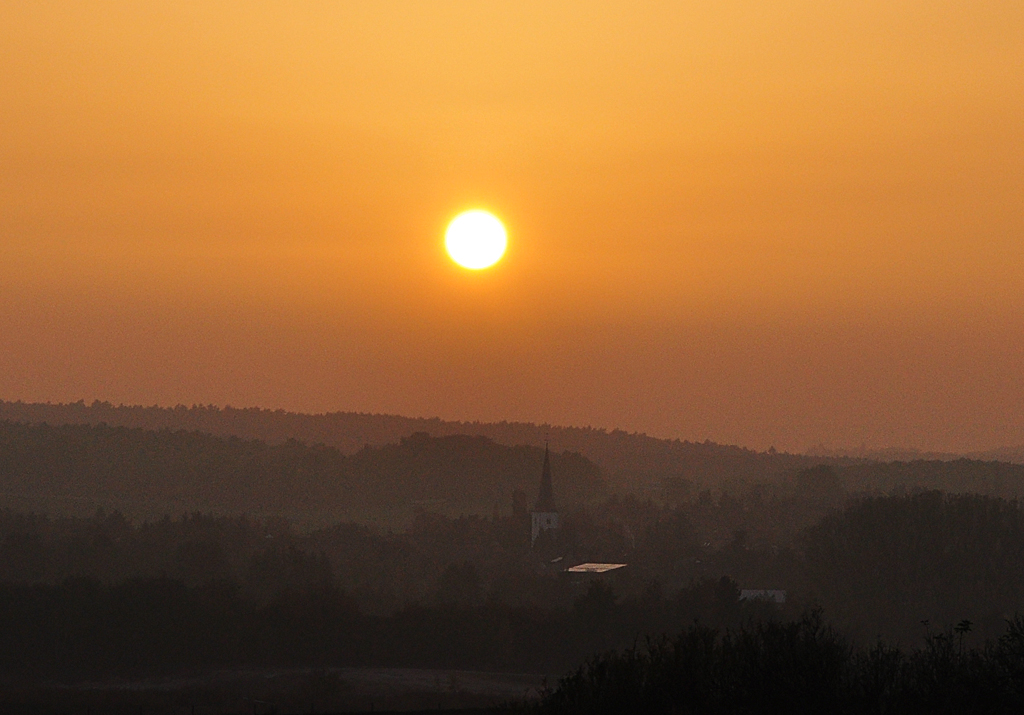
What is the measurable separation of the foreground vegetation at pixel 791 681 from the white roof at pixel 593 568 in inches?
3891

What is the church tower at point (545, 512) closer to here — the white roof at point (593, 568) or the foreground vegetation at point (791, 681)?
the white roof at point (593, 568)

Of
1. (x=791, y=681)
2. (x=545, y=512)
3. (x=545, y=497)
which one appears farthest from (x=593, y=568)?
(x=791, y=681)

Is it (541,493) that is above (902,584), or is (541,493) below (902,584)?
above

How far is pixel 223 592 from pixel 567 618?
77.6 feet

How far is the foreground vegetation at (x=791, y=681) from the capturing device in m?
46.8

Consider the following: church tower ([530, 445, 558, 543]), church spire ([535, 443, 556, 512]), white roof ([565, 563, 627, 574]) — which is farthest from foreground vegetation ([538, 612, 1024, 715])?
church spire ([535, 443, 556, 512])

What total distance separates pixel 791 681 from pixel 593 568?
105496 mm

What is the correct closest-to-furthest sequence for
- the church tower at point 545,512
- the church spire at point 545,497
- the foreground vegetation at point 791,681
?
the foreground vegetation at point 791,681 < the church tower at point 545,512 < the church spire at point 545,497

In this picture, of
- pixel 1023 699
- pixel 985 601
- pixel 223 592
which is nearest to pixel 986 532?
pixel 985 601

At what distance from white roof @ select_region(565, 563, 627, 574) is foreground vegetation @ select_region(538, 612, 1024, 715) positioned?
98.8 m

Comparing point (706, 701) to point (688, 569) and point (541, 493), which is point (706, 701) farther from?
point (541, 493)

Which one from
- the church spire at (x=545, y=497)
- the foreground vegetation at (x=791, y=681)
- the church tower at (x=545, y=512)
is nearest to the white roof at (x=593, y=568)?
the church tower at (x=545, y=512)

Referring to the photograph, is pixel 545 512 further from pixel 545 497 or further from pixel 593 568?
pixel 593 568

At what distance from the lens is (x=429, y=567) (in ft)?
529
